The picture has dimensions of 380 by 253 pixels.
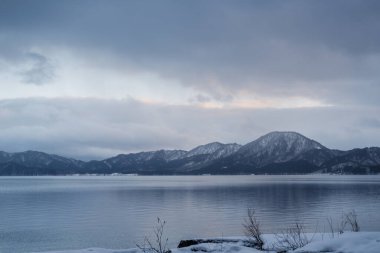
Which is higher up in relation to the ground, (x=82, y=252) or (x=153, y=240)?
(x=82, y=252)

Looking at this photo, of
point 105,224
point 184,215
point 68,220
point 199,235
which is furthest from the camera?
point 184,215

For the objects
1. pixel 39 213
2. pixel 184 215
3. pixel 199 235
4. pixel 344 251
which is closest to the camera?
pixel 344 251

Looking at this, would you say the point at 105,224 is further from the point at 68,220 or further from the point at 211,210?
the point at 211,210

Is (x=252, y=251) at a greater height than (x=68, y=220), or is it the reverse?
(x=252, y=251)

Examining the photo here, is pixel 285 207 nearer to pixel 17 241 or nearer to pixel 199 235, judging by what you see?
pixel 199 235

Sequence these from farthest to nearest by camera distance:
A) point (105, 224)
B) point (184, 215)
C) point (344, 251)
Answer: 1. point (184, 215)
2. point (105, 224)
3. point (344, 251)

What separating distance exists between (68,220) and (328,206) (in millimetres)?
49048

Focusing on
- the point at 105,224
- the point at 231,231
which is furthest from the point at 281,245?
the point at 105,224

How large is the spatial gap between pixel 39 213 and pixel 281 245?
6631cm

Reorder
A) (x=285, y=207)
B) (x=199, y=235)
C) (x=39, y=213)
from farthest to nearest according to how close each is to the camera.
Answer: (x=285, y=207) → (x=39, y=213) → (x=199, y=235)

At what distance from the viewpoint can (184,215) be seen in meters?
69.5

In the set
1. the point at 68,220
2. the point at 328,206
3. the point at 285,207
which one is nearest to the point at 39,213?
the point at 68,220

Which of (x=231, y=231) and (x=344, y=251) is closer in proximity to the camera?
(x=344, y=251)

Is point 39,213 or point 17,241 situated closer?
point 17,241
